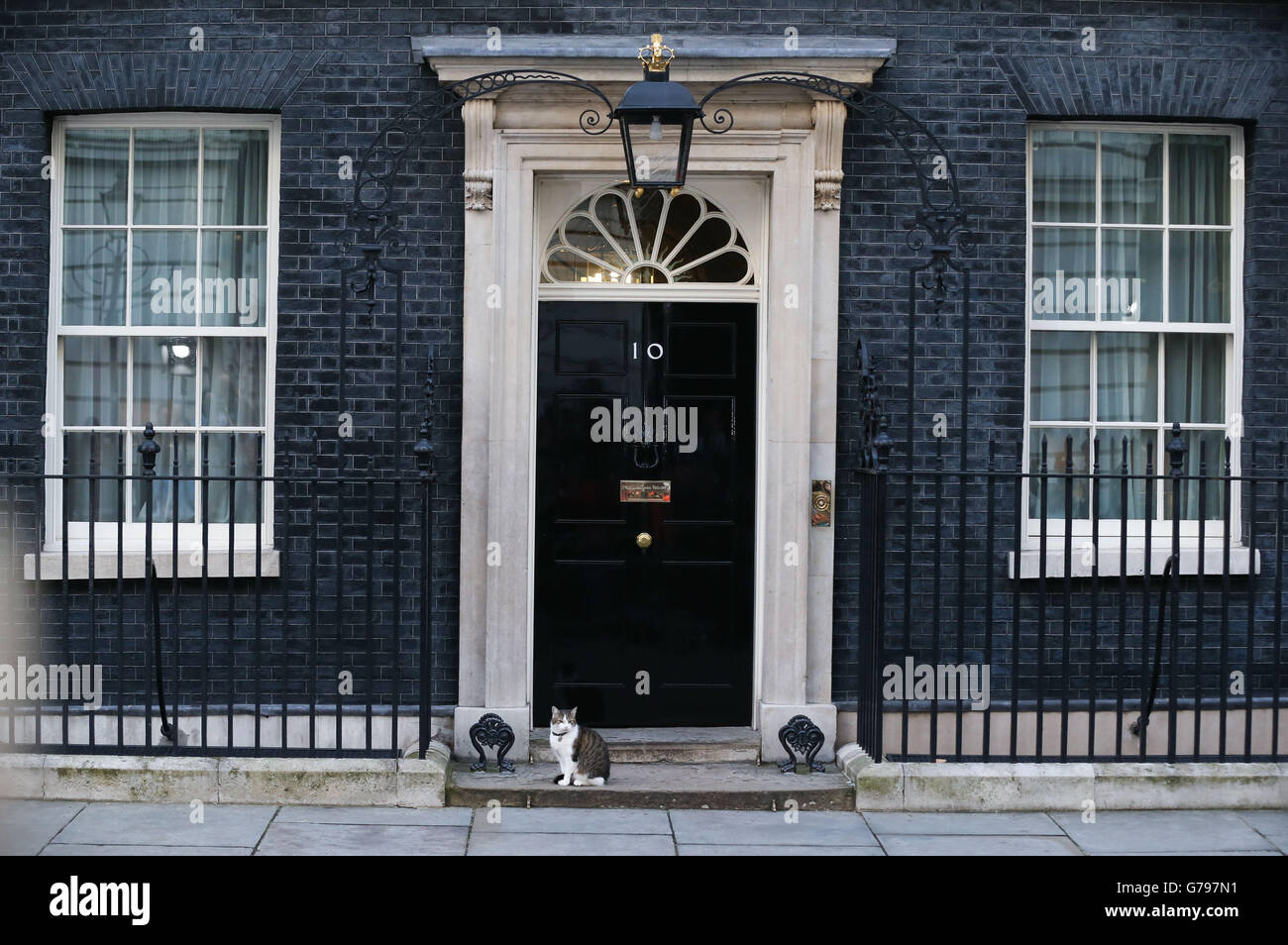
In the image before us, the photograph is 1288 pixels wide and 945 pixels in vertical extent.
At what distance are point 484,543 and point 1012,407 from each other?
296 centimetres

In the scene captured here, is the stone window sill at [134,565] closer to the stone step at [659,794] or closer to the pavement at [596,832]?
the pavement at [596,832]

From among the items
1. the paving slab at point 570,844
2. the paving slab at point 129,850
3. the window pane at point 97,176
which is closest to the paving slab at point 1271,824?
the paving slab at point 570,844

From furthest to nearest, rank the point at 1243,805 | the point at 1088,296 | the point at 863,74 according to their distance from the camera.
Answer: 1. the point at 1088,296
2. the point at 863,74
3. the point at 1243,805

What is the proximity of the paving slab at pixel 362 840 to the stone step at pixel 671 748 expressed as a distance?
1172 mm

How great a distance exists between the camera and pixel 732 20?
805 centimetres

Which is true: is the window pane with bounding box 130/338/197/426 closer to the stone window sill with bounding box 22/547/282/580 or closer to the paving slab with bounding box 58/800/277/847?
the stone window sill with bounding box 22/547/282/580

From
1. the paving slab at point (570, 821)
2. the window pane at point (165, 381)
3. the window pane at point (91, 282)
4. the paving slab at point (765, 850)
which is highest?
the window pane at point (91, 282)

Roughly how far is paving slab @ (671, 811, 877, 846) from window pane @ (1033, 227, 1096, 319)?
308 centimetres

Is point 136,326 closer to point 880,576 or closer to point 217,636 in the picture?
point 217,636

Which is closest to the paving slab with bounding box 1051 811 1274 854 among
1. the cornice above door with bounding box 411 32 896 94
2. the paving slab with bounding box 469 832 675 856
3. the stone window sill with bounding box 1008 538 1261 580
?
the stone window sill with bounding box 1008 538 1261 580

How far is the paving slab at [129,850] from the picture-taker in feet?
21.0

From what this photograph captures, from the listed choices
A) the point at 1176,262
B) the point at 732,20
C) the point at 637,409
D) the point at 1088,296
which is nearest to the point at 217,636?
the point at 637,409

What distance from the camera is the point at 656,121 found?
6.99m

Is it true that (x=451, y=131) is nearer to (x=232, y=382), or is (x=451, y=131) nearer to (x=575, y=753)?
(x=232, y=382)
